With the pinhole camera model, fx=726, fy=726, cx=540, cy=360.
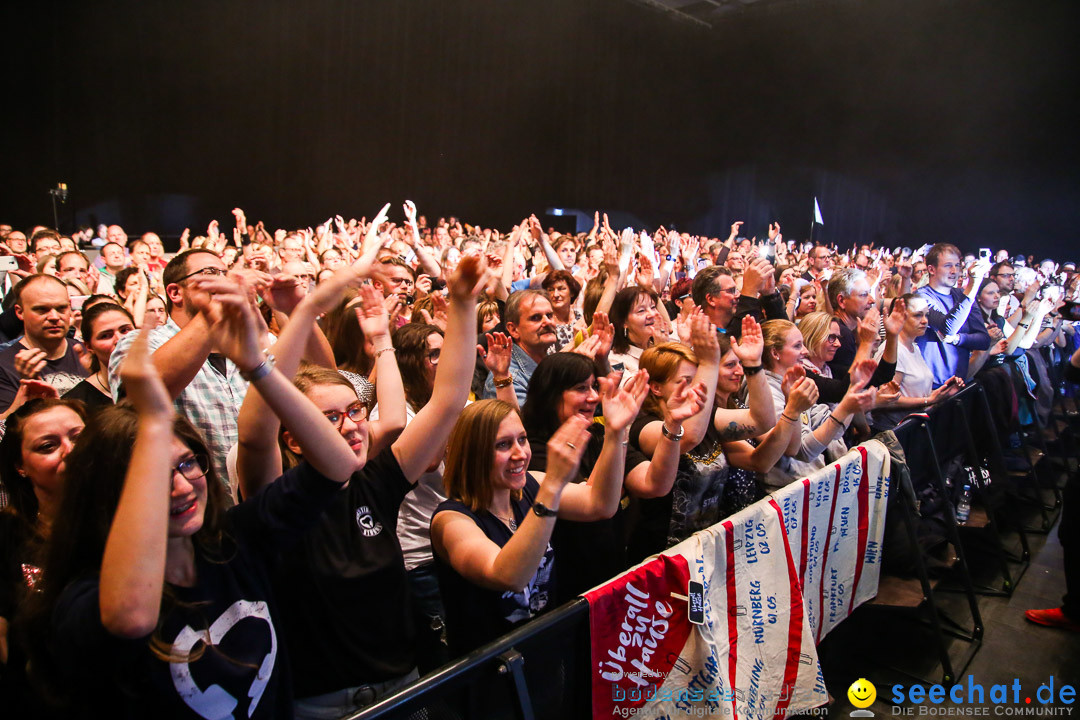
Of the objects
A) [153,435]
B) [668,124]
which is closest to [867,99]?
[668,124]

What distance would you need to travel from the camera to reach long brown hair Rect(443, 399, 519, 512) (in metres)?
1.87

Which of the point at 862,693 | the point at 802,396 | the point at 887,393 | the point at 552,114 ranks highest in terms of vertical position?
the point at 552,114

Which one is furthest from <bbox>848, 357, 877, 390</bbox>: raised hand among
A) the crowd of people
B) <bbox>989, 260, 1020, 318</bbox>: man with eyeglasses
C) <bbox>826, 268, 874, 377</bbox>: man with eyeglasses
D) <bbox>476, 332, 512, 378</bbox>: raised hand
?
<bbox>989, 260, 1020, 318</bbox>: man with eyeglasses

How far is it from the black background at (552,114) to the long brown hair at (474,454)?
11.9 m

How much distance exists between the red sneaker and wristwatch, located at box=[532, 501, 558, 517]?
10.5 feet

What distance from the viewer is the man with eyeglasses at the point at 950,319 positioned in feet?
14.8

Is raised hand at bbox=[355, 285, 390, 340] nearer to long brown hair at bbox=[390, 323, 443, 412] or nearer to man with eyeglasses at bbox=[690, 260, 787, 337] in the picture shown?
long brown hair at bbox=[390, 323, 443, 412]

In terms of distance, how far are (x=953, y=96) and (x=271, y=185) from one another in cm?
1382

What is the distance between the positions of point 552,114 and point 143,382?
15.7 m

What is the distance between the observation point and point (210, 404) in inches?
89.7

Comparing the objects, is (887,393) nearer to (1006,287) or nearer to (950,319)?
(950,319)

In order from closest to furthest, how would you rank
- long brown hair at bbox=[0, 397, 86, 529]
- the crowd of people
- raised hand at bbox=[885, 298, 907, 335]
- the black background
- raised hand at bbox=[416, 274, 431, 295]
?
the crowd of people
long brown hair at bbox=[0, 397, 86, 529]
raised hand at bbox=[885, 298, 907, 335]
raised hand at bbox=[416, 274, 431, 295]
the black background

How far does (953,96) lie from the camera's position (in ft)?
49.8

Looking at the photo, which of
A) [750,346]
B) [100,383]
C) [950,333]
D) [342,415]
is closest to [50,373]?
[100,383]
